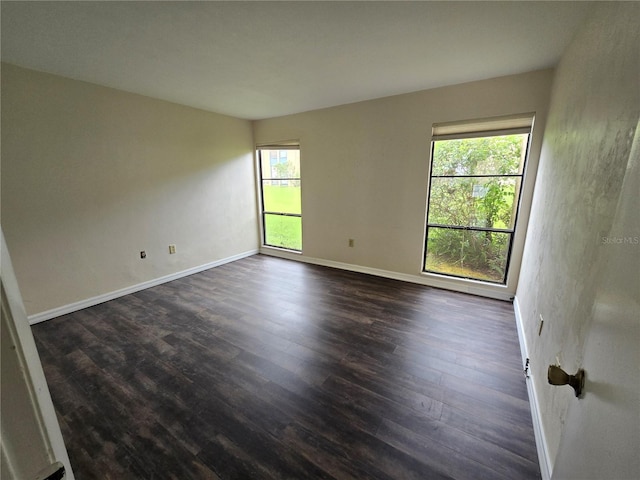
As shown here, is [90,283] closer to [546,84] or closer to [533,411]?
[533,411]

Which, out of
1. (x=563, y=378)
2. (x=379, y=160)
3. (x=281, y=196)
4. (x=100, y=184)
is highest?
(x=379, y=160)

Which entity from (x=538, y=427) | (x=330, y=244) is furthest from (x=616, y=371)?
(x=330, y=244)

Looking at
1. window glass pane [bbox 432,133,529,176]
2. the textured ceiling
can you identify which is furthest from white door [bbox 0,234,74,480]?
window glass pane [bbox 432,133,529,176]

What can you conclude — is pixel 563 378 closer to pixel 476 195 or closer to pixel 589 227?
pixel 589 227

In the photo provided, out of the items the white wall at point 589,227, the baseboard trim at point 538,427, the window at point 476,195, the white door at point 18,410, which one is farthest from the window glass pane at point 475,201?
the white door at point 18,410

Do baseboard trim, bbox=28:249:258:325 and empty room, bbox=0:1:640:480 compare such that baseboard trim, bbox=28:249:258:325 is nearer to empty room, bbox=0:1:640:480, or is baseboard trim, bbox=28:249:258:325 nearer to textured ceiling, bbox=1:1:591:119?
empty room, bbox=0:1:640:480

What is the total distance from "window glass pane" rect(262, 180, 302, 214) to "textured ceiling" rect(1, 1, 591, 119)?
72.7 inches

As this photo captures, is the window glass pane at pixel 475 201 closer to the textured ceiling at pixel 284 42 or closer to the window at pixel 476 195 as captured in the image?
the window at pixel 476 195

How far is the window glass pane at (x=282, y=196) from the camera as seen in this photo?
4.62m

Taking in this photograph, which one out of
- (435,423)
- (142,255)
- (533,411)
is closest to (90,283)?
(142,255)

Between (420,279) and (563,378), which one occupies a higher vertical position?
(563,378)

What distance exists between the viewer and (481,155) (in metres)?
3.04

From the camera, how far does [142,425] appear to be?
156cm

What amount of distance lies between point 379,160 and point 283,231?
2260 mm
